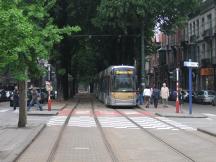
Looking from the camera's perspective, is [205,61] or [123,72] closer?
[123,72]

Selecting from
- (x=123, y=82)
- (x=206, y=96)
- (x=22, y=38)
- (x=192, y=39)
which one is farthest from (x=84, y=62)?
(x=22, y=38)

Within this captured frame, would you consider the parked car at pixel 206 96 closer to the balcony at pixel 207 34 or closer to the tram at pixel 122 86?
the balcony at pixel 207 34

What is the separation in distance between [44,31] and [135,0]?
103ft

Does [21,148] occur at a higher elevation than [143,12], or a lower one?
lower

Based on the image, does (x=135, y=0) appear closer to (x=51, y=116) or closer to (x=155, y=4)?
(x=155, y=4)

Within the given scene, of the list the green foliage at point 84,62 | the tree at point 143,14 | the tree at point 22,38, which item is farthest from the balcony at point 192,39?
the tree at point 22,38

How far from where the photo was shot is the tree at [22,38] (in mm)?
13484

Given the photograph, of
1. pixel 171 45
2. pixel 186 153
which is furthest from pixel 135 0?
pixel 171 45

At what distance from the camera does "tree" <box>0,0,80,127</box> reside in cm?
1348

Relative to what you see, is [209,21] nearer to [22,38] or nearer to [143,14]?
[143,14]

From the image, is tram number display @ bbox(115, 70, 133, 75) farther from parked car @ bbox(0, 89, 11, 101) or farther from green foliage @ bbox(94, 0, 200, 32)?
parked car @ bbox(0, 89, 11, 101)

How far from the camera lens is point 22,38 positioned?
14023mm

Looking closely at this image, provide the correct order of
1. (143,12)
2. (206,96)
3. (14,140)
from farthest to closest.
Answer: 1. (206,96)
2. (143,12)
3. (14,140)

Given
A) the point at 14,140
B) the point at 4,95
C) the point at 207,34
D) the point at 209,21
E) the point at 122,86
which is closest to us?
the point at 14,140
